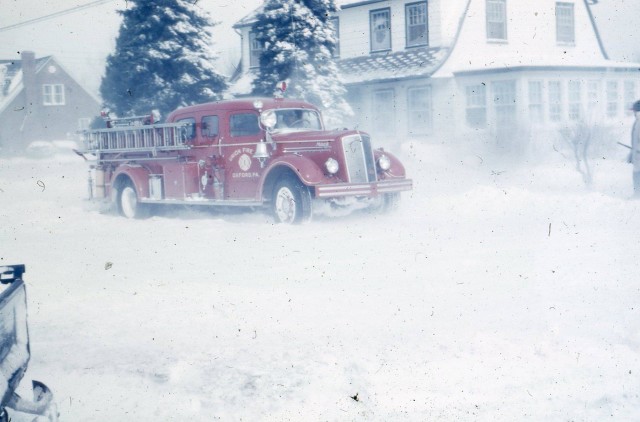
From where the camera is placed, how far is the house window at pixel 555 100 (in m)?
28.7

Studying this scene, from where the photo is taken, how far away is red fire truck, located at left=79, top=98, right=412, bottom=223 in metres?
12.9

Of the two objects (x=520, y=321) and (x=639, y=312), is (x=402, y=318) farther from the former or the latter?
(x=639, y=312)

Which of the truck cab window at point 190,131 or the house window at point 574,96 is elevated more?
the house window at point 574,96

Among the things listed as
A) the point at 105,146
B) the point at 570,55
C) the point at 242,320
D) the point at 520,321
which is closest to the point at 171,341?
the point at 242,320

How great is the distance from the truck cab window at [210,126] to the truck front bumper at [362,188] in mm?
2935

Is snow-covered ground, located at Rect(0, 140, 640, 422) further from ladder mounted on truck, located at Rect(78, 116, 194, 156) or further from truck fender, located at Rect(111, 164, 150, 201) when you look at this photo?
truck fender, located at Rect(111, 164, 150, 201)

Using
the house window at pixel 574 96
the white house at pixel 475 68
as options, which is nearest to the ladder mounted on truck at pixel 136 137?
the white house at pixel 475 68

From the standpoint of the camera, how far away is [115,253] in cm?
1062

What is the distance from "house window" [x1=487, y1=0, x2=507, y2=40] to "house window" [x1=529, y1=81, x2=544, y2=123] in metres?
2.81

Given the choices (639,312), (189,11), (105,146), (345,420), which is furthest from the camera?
(189,11)

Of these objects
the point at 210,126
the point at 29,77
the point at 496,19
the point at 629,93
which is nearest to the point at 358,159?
the point at 210,126

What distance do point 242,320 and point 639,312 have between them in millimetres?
3453

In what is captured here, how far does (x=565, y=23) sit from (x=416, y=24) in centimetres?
628

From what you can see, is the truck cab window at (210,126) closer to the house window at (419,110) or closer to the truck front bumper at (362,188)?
the truck front bumper at (362,188)
